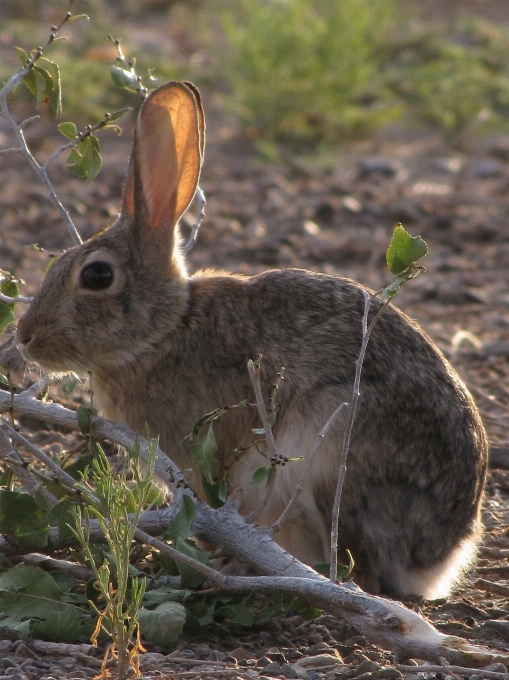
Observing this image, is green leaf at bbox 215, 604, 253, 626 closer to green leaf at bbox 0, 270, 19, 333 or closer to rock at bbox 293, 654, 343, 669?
rock at bbox 293, 654, 343, 669

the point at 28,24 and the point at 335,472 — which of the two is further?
the point at 28,24

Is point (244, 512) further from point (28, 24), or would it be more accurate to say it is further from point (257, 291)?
point (28, 24)

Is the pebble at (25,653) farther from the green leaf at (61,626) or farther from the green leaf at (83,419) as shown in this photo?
the green leaf at (83,419)

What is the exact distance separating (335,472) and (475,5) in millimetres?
13258

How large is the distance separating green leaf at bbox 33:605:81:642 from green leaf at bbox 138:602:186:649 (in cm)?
22

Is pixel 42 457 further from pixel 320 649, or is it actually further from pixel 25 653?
pixel 320 649

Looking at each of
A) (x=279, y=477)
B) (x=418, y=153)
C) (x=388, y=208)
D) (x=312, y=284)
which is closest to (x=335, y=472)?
(x=279, y=477)

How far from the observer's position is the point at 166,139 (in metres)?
4.58

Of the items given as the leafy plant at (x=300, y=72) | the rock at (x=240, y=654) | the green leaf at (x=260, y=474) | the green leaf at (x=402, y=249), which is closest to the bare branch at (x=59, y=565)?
the rock at (x=240, y=654)

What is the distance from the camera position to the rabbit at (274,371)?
411 cm

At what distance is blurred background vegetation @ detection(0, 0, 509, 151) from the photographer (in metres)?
10.2

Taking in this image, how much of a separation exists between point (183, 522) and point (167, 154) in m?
1.69

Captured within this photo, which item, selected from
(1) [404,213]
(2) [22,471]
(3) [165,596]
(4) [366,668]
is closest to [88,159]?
(2) [22,471]

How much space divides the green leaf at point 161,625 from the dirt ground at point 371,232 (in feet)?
0.46
